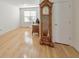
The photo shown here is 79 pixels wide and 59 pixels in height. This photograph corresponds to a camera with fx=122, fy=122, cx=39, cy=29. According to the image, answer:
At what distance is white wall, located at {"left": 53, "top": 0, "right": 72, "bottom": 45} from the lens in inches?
209

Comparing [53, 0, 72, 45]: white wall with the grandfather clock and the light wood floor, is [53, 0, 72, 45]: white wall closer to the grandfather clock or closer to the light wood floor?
the light wood floor

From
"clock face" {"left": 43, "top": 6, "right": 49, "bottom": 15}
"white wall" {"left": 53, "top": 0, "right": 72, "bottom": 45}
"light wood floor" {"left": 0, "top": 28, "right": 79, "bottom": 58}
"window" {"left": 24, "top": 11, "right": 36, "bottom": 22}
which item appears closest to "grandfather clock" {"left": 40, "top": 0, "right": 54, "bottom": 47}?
"clock face" {"left": 43, "top": 6, "right": 49, "bottom": 15}

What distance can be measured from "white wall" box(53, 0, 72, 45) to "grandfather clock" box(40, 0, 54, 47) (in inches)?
20.3

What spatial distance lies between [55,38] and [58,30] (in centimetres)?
43

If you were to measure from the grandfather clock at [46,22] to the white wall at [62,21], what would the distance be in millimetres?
515

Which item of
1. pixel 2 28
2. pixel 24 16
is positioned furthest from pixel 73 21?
pixel 24 16

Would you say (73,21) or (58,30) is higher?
(73,21)

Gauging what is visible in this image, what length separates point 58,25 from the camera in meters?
5.70

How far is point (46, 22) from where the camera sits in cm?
550

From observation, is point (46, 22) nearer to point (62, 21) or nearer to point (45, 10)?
point (45, 10)

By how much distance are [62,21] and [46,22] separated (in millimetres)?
734

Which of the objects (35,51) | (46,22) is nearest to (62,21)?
(46,22)

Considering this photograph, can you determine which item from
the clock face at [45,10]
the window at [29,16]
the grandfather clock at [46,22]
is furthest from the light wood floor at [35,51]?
the window at [29,16]

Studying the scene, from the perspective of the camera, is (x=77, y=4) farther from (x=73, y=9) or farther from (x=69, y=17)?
(x=69, y=17)
